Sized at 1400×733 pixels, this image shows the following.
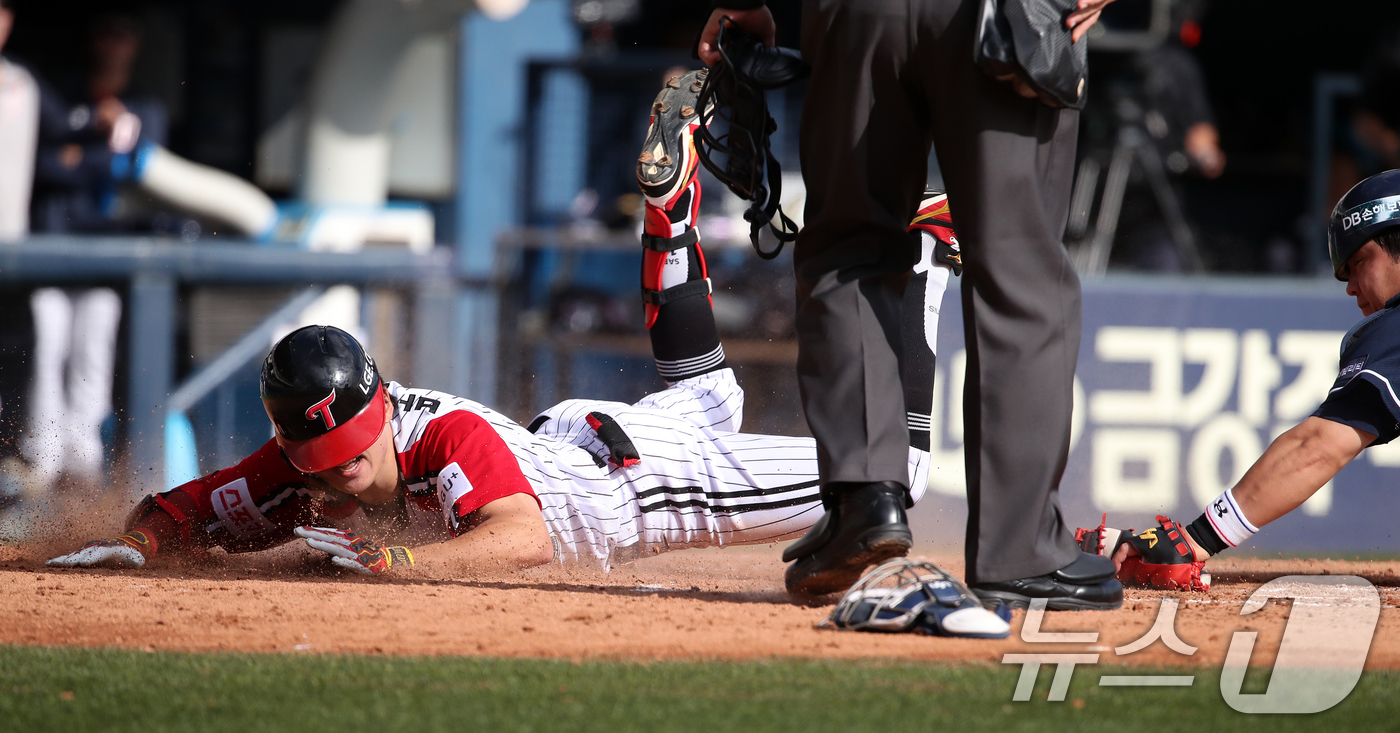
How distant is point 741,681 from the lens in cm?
237

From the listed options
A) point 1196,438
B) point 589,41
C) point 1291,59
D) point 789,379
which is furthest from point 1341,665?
point 1291,59

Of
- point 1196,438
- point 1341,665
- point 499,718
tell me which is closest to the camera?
point 499,718

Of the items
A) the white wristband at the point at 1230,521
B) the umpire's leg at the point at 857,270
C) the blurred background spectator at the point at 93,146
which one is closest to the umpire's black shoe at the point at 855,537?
the umpire's leg at the point at 857,270

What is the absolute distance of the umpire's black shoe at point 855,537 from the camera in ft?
8.97

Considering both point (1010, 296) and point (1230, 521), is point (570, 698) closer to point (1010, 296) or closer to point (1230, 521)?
point (1010, 296)

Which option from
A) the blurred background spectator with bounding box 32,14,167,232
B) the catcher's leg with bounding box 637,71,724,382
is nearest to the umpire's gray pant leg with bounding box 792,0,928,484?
the catcher's leg with bounding box 637,71,724,382

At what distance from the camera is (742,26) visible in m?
3.08

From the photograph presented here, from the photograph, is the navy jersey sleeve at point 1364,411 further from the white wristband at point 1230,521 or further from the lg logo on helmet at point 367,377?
the lg logo on helmet at point 367,377

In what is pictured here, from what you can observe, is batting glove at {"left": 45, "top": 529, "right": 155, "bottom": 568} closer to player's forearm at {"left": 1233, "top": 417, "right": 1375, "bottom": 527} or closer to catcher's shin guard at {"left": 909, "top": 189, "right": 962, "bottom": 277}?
catcher's shin guard at {"left": 909, "top": 189, "right": 962, "bottom": 277}

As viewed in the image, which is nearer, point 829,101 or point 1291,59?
point 829,101

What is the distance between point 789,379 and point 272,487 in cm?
393

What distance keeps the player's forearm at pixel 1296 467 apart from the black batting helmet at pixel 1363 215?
19.9 inches

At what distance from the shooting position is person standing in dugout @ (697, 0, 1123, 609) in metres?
2.68

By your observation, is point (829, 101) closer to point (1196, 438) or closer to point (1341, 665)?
point (1341, 665)
